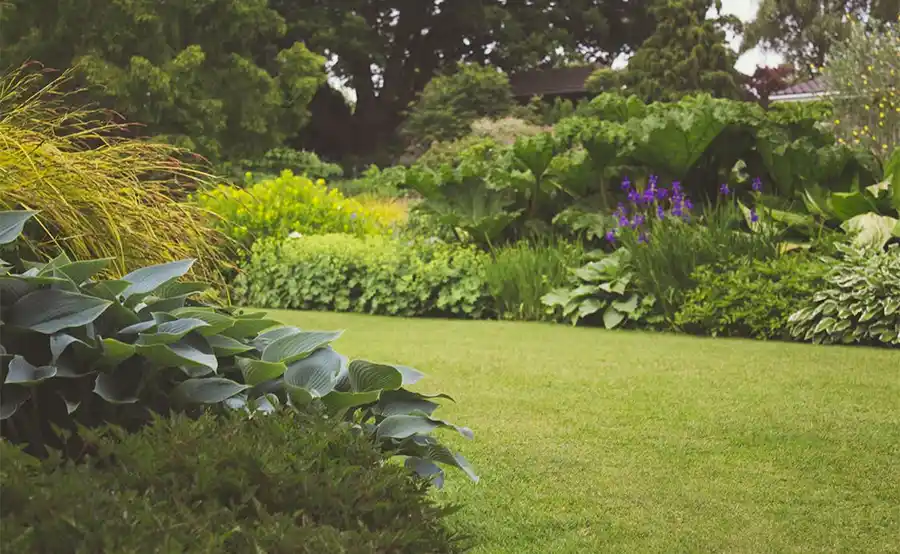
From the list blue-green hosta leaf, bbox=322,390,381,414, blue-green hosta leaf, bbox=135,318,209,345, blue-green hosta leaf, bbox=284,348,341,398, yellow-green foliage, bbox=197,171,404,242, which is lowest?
yellow-green foliage, bbox=197,171,404,242

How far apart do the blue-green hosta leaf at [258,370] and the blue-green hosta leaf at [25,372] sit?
48cm

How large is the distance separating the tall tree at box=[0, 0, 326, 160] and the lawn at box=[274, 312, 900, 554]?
14.2 m

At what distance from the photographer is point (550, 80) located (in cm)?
2705

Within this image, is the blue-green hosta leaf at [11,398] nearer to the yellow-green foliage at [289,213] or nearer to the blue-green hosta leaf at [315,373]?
the blue-green hosta leaf at [315,373]

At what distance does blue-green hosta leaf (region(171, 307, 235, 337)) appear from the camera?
2.22 meters

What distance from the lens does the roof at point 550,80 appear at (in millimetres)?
26358

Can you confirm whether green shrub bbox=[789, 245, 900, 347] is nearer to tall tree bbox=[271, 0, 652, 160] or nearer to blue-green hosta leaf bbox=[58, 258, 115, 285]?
blue-green hosta leaf bbox=[58, 258, 115, 285]

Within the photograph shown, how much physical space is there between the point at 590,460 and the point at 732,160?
17.3 ft

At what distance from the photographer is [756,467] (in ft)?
10.7

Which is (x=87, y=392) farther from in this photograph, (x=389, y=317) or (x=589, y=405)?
(x=389, y=317)

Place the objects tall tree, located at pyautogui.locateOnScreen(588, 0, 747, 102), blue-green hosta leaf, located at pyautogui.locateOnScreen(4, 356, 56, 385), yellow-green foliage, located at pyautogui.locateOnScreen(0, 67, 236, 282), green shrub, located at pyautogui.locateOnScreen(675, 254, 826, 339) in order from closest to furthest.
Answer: blue-green hosta leaf, located at pyautogui.locateOnScreen(4, 356, 56, 385) < yellow-green foliage, located at pyautogui.locateOnScreen(0, 67, 236, 282) < green shrub, located at pyautogui.locateOnScreen(675, 254, 826, 339) < tall tree, located at pyautogui.locateOnScreen(588, 0, 747, 102)

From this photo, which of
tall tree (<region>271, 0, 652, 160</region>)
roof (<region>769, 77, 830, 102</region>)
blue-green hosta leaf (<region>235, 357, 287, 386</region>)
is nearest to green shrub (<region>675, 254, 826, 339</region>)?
blue-green hosta leaf (<region>235, 357, 287, 386</region>)

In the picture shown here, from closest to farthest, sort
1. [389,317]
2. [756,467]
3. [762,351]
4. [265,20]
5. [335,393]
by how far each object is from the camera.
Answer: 1. [335,393]
2. [756,467]
3. [762,351]
4. [389,317]
5. [265,20]

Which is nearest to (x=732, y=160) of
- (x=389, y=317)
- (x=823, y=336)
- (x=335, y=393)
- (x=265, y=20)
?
(x=823, y=336)
